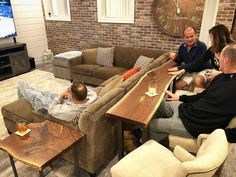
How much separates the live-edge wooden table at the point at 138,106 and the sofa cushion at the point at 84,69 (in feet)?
5.93

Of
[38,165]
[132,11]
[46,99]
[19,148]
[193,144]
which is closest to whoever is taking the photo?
[38,165]

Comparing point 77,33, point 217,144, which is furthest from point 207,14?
point 77,33

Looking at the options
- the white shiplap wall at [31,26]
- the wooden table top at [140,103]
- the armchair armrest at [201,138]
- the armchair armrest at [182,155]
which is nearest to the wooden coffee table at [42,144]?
the wooden table top at [140,103]

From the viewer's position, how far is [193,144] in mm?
1870

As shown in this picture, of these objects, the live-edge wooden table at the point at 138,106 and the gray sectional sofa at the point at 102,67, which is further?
the gray sectional sofa at the point at 102,67

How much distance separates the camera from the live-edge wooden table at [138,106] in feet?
5.82

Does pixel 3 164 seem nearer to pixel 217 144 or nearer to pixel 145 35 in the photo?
pixel 217 144

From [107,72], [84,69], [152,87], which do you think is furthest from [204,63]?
[84,69]

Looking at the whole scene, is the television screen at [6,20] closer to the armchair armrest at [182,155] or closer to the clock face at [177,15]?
the clock face at [177,15]

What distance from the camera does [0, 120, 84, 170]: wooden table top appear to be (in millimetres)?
1542

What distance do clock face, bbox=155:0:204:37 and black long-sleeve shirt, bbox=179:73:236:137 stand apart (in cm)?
208

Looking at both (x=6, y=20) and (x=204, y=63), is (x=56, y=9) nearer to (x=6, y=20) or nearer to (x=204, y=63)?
(x=6, y=20)

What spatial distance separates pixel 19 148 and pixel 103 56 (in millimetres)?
3032

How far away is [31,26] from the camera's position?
5.68 m
